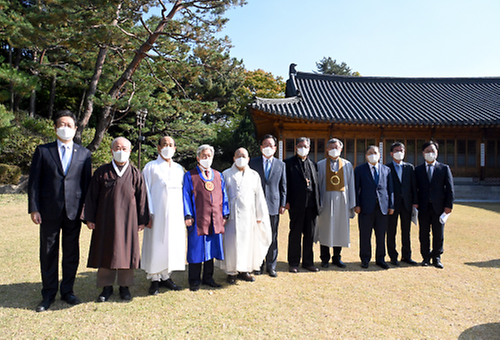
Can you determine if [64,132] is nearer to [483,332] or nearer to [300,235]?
[300,235]

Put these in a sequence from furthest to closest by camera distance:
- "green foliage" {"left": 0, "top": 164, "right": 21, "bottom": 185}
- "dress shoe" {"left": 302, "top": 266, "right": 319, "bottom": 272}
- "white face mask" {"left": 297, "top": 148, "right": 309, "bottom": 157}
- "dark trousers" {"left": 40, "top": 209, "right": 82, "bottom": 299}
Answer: "green foliage" {"left": 0, "top": 164, "right": 21, "bottom": 185}
"white face mask" {"left": 297, "top": 148, "right": 309, "bottom": 157}
"dress shoe" {"left": 302, "top": 266, "right": 319, "bottom": 272}
"dark trousers" {"left": 40, "top": 209, "right": 82, "bottom": 299}

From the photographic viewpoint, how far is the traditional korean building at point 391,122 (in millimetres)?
12750

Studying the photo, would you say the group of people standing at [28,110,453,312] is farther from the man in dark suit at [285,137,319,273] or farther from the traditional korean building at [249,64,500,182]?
the traditional korean building at [249,64,500,182]

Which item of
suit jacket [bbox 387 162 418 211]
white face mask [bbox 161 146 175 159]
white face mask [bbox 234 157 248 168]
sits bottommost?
suit jacket [bbox 387 162 418 211]

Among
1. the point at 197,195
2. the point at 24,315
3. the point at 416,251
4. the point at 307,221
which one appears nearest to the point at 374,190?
the point at 307,221

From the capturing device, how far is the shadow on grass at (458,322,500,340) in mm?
2781

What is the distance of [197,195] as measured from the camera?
12.8 feet

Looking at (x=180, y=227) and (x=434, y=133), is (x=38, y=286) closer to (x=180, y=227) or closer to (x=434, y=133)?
(x=180, y=227)

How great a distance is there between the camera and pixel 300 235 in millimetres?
4641

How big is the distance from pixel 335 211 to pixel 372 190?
0.60 meters

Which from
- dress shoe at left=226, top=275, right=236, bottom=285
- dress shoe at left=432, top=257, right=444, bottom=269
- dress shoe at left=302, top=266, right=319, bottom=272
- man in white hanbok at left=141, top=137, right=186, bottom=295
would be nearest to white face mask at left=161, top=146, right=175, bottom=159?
man in white hanbok at left=141, top=137, right=186, bottom=295

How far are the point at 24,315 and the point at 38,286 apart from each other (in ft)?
2.88

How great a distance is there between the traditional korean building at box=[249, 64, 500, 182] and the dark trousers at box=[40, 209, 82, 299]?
899cm

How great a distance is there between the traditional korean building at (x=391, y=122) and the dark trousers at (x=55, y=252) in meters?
8.99
